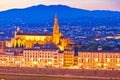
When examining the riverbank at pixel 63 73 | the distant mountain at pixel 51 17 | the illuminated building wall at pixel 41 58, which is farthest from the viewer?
the distant mountain at pixel 51 17

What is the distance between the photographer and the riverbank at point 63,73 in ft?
159

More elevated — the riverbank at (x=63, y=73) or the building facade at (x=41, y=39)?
the building facade at (x=41, y=39)

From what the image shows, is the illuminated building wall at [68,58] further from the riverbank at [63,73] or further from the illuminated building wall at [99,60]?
the riverbank at [63,73]

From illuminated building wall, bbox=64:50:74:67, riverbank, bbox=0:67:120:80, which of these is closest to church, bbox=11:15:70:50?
illuminated building wall, bbox=64:50:74:67

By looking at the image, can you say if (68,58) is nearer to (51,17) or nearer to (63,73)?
(63,73)

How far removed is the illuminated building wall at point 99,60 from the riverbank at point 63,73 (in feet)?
6.58

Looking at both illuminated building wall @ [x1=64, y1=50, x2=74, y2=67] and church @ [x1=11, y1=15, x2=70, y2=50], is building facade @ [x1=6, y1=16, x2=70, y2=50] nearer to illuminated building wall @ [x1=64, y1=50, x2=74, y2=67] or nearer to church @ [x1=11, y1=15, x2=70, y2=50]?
church @ [x1=11, y1=15, x2=70, y2=50]

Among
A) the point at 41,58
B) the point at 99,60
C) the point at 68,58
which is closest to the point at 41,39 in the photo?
the point at 41,58

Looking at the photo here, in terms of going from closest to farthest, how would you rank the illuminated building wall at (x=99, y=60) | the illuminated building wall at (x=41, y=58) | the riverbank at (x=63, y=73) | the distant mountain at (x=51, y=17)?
the riverbank at (x=63, y=73) → the illuminated building wall at (x=99, y=60) → the illuminated building wall at (x=41, y=58) → the distant mountain at (x=51, y=17)

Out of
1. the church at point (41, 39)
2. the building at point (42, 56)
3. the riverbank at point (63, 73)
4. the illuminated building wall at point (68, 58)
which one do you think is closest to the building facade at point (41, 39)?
the church at point (41, 39)

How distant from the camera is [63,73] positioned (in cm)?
5025

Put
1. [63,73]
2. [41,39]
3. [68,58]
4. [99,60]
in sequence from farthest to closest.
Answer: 1. [41,39]
2. [68,58]
3. [99,60]
4. [63,73]

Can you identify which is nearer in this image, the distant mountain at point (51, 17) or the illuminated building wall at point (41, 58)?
the illuminated building wall at point (41, 58)

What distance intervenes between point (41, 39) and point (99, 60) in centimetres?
1329
